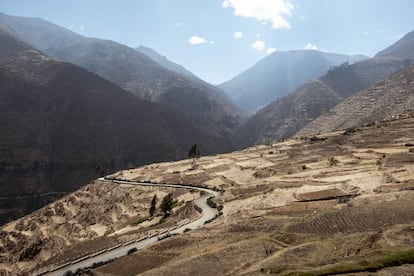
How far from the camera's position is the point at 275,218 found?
4119cm

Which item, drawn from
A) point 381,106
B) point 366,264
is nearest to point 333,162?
point 366,264

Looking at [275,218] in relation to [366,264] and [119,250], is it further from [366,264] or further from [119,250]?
[366,264]

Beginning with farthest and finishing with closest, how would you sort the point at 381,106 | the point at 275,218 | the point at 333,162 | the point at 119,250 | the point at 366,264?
the point at 381,106 < the point at 333,162 < the point at 119,250 < the point at 275,218 < the point at 366,264

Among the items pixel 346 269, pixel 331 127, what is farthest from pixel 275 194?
pixel 331 127

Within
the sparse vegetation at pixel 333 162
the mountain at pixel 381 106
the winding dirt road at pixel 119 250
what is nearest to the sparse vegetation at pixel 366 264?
the winding dirt road at pixel 119 250

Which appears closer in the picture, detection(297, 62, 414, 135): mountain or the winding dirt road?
the winding dirt road

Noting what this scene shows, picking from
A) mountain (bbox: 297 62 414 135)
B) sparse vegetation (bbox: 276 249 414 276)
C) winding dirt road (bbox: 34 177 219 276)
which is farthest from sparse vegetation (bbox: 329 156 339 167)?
mountain (bbox: 297 62 414 135)

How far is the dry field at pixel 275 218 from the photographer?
86.9 ft

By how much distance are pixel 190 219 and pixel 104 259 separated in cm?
1564

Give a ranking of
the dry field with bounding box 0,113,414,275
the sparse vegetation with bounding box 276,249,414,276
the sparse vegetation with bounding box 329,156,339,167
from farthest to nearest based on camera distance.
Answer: the sparse vegetation with bounding box 329,156,339,167, the dry field with bounding box 0,113,414,275, the sparse vegetation with bounding box 276,249,414,276

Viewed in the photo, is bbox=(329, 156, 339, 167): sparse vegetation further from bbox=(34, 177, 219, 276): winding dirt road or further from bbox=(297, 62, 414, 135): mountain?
bbox=(297, 62, 414, 135): mountain

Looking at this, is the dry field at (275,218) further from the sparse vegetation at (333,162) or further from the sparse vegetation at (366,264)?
the sparse vegetation at (333,162)

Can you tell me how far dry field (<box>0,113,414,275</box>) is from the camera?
26.5m

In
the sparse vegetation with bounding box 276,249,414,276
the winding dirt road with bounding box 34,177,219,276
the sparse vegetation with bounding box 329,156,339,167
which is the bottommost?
the winding dirt road with bounding box 34,177,219,276
